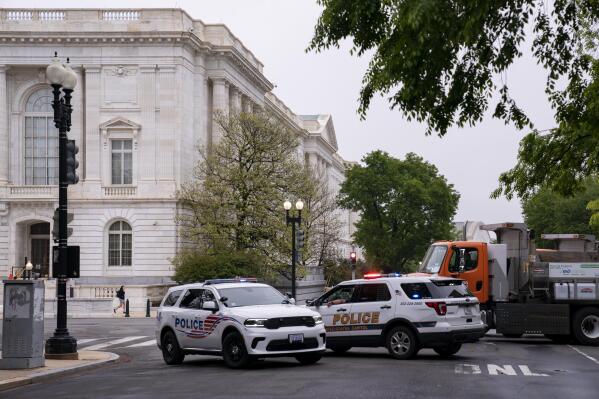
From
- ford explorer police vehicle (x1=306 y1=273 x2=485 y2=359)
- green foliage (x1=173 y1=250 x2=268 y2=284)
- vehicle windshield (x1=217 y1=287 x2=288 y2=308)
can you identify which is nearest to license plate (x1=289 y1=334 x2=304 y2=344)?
vehicle windshield (x1=217 y1=287 x2=288 y2=308)

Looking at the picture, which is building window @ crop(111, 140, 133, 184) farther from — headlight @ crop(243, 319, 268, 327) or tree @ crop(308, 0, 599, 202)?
tree @ crop(308, 0, 599, 202)

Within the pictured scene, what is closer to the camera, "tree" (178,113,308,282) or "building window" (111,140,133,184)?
"tree" (178,113,308,282)

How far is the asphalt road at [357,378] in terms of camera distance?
1537cm

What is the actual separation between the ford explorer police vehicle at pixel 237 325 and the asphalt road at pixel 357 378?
0.38 meters

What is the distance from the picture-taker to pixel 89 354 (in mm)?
24484

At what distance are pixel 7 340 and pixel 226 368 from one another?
4.36 metres

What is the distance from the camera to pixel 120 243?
68438mm

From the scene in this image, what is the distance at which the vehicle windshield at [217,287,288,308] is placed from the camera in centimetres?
2102

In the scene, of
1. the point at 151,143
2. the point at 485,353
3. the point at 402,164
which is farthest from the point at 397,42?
the point at 402,164

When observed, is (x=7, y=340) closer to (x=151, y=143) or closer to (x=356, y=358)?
(x=356, y=358)

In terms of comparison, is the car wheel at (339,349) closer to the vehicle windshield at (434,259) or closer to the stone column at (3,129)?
the vehicle windshield at (434,259)

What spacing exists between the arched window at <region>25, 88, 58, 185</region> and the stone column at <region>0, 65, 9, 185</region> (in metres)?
1.41

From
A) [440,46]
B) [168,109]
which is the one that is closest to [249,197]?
[168,109]

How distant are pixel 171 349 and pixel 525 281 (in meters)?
11.8
